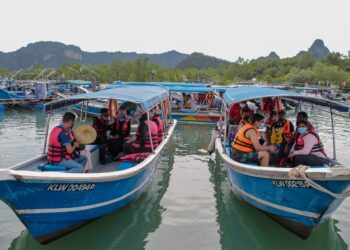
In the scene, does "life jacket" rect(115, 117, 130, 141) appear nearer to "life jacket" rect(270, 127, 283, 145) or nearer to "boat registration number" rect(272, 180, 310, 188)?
"life jacket" rect(270, 127, 283, 145)

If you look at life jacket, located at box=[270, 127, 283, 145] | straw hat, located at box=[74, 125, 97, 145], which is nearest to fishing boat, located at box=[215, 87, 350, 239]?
life jacket, located at box=[270, 127, 283, 145]

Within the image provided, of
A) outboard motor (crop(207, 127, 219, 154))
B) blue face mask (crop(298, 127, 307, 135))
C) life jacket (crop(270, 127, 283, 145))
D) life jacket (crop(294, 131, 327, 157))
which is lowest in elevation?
outboard motor (crop(207, 127, 219, 154))

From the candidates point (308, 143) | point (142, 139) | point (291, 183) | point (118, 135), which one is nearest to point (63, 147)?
point (142, 139)

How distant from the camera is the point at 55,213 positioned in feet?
15.5

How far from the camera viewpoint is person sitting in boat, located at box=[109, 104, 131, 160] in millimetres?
8008

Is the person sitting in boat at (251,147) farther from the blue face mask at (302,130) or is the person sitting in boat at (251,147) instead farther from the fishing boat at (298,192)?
the blue face mask at (302,130)

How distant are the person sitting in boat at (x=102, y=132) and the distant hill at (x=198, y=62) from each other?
363 ft

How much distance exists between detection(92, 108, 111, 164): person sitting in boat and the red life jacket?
2.10 meters

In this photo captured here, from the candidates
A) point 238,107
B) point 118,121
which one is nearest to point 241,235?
point 118,121

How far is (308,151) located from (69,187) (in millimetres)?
4002

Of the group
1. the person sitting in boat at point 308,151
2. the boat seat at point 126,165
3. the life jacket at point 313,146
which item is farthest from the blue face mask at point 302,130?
the boat seat at point 126,165

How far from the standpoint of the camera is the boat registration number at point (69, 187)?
4.49 meters

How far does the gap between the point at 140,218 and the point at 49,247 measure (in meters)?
1.68

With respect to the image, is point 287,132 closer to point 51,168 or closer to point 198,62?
point 51,168
